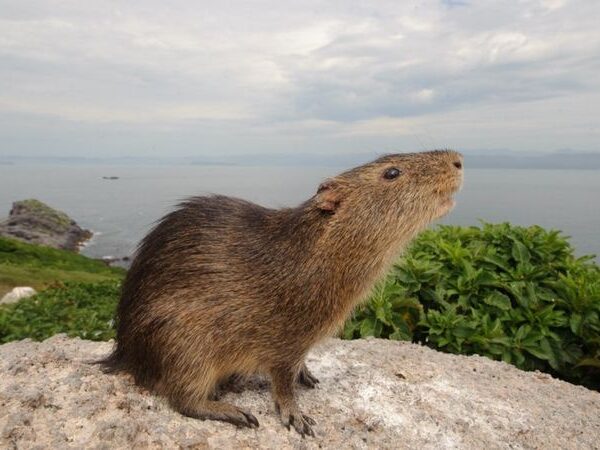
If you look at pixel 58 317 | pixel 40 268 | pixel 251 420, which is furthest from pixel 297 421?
pixel 40 268

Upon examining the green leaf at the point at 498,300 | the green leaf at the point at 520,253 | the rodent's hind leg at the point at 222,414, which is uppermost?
the green leaf at the point at 520,253

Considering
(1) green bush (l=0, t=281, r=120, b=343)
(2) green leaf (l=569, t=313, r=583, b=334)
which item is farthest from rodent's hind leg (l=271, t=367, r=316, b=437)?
(2) green leaf (l=569, t=313, r=583, b=334)

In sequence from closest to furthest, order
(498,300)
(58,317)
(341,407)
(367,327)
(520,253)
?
1. (341,407)
2. (367,327)
3. (498,300)
4. (520,253)
5. (58,317)

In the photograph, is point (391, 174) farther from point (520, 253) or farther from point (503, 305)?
point (520, 253)

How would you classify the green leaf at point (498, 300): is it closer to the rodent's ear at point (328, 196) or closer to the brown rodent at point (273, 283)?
the brown rodent at point (273, 283)

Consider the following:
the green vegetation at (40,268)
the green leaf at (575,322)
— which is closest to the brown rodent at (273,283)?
the green leaf at (575,322)
